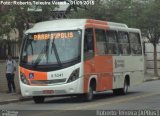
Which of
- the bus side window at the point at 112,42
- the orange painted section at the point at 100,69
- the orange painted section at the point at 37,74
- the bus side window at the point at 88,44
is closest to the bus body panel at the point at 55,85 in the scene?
the orange painted section at the point at 37,74

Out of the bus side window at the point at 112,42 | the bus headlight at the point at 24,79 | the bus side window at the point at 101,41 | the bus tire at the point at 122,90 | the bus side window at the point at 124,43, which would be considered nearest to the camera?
the bus headlight at the point at 24,79

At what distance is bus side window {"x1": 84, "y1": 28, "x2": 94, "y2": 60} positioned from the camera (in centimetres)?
2138

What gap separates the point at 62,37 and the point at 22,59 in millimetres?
1791

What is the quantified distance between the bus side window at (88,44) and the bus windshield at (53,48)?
1.29 ft

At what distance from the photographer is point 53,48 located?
2120 centimetres

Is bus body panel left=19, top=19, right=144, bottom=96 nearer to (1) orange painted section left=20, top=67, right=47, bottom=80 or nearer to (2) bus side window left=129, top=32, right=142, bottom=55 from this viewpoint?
(1) orange painted section left=20, top=67, right=47, bottom=80

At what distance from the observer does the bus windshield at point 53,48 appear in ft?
68.9

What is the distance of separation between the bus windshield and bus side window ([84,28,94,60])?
1.29 ft

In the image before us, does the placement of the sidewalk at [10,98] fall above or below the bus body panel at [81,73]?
below

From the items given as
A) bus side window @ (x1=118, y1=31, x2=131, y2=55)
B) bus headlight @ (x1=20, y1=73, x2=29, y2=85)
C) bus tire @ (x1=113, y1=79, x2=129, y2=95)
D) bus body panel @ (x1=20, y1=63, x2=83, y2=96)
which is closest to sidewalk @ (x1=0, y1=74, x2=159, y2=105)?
bus headlight @ (x1=20, y1=73, x2=29, y2=85)

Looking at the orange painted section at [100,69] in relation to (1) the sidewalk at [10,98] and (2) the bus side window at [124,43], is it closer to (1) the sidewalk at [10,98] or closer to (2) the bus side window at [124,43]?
(2) the bus side window at [124,43]

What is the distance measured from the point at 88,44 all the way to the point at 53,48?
140cm

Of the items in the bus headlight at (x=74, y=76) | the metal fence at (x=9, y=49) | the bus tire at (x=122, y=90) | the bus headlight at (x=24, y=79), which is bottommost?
the bus tire at (x=122, y=90)

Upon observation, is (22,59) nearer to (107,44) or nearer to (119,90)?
(107,44)
